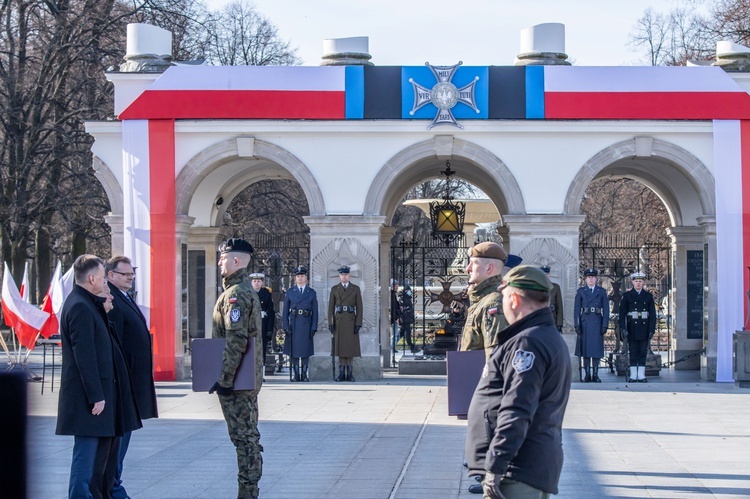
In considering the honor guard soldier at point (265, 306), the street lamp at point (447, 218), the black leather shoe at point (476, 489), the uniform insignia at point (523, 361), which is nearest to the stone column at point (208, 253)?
the honor guard soldier at point (265, 306)

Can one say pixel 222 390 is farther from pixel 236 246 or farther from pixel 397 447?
pixel 397 447

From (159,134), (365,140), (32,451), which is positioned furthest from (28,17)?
(32,451)

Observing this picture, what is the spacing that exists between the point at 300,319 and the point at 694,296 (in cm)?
749

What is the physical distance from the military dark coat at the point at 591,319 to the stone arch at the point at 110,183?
7.54 metres

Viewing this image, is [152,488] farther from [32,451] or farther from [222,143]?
[222,143]

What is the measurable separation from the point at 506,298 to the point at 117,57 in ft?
74.9

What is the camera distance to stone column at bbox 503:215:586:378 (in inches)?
689

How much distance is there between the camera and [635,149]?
57.9 feet

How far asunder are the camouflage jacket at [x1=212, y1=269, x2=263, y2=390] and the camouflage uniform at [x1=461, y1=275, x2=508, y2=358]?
4.65 ft

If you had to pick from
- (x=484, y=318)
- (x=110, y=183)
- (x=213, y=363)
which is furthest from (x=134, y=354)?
(x=110, y=183)

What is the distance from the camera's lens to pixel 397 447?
34.3ft

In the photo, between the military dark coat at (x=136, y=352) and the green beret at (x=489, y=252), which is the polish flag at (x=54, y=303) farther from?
the green beret at (x=489, y=252)

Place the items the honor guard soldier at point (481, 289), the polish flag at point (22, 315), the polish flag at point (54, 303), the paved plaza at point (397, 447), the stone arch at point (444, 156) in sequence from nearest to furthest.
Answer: the honor guard soldier at point (481, 289) < the paved plaza at point (397, 447) < the polish flag at point (22, 315) < the polish flag at point (54, 303) < the stone arch at point (444, 156)

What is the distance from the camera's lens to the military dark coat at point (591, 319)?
1728cm
